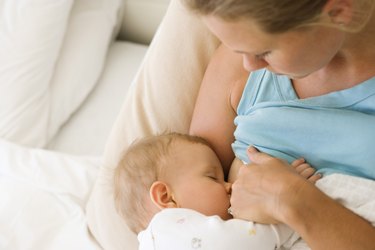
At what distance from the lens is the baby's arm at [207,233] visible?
37.7 inches

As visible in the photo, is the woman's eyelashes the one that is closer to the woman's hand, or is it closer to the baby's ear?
the woman's hand

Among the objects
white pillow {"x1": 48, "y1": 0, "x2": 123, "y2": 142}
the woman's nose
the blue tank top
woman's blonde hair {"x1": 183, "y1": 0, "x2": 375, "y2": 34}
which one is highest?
woman's blonde hair {"x1": 183, "y1": 0, "x2": 375, "y2": 34}

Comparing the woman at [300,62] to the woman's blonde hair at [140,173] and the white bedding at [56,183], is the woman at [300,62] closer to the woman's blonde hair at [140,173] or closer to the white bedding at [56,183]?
the woman's blonde hair at [140,173]

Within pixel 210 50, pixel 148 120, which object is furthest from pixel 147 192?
pixel 210 50

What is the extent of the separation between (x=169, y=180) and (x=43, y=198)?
57 centimetres

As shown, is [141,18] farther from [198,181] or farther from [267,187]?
[267,187]

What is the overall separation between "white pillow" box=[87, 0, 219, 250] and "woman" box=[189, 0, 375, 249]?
1.10 ft

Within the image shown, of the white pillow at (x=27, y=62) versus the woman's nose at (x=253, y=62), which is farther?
the white pillow at (x=27, y=62)

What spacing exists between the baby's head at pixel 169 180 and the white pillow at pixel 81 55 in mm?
676

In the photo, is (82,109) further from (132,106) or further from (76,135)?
(132,106)

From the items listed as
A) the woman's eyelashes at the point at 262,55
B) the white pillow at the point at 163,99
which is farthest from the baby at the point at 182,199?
the woman's eyelashes at the point at 262,55

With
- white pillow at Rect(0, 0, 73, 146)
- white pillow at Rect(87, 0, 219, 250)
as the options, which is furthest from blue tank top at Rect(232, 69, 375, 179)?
white pillow at Rect(0, 0, 73, 146)

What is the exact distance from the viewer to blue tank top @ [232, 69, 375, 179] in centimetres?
96

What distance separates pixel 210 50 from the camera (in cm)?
135
